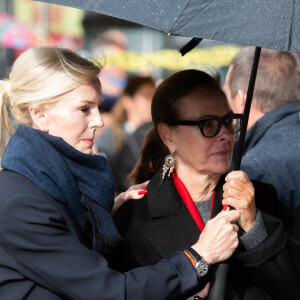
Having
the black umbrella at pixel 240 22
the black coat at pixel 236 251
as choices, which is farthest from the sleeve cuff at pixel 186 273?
the black umbrella at pixel 240 22

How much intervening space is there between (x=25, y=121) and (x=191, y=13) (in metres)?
0.89

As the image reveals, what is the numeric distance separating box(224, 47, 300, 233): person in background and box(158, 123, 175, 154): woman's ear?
2.21 ft

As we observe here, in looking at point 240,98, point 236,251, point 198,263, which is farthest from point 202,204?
point 240,98

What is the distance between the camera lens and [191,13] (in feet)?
6.19

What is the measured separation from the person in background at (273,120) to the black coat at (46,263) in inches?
58.0

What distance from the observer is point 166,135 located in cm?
287

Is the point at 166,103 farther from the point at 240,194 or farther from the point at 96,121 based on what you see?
the point at 240,194

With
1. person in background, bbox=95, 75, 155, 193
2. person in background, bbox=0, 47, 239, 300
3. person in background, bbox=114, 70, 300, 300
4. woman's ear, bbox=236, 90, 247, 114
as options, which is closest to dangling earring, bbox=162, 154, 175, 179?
person in background, bbox=114, 70, 300, 300

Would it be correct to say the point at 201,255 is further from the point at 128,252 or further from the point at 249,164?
the point at 249,164

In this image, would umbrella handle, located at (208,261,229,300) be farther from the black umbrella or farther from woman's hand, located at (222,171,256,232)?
the black umbrella

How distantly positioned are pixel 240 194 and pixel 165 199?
46 centimetres

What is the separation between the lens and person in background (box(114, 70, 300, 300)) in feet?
8.07

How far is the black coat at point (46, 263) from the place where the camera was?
79.0 inches

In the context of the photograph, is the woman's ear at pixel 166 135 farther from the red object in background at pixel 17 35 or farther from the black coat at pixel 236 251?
the red object in background at pixel 17 35
